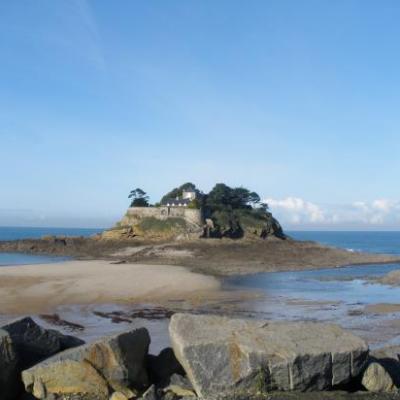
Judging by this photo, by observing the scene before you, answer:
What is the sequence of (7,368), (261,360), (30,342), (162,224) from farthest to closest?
(162,224)
(30,342)
(7,368)
(261,360)

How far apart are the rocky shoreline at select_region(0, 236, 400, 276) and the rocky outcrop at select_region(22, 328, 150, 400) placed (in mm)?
34454

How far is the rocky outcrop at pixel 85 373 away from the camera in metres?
8.90

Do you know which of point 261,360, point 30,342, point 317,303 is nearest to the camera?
point 261,360

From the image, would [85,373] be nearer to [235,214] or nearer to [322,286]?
[322,286]

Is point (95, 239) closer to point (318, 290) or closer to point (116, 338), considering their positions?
point (318, 290)

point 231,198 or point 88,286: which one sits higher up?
point 231,198

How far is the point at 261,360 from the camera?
8.54 m

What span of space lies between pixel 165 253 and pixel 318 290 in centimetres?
2735

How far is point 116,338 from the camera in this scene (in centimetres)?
921

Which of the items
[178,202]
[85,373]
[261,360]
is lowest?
[85,373]

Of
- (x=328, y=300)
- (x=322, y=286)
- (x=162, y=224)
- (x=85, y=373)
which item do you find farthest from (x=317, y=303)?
(x=162, y=224)

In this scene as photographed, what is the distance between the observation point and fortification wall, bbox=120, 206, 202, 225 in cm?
7231

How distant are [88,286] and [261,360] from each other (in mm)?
24471

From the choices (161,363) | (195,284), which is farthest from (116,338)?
(195,284)
